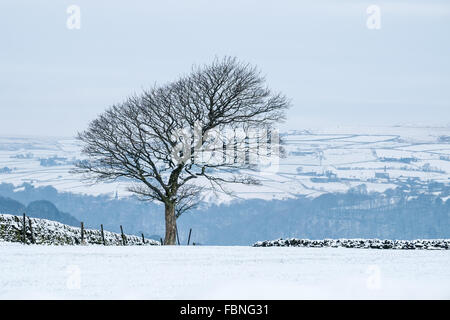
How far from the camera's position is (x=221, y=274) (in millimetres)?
21000

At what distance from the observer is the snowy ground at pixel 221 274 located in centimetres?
1678

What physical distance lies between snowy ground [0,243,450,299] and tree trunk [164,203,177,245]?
1165 cm

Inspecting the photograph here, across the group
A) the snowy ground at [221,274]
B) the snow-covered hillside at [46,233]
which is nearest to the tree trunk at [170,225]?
the snow-covered hillside at [46,233]

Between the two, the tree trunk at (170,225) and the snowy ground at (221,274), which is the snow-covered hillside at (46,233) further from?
the snowy ground at (221,274)

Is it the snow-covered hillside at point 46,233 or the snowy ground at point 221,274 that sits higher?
the snowy ground at point 221,274

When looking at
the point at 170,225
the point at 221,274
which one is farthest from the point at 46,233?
the point at 221,274

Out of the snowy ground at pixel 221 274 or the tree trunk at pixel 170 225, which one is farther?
the tree trunk at pixel 170 225

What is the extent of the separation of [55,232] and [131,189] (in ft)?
27.3

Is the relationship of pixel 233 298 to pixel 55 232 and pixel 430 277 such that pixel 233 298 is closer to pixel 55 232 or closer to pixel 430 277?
pixel 430 277

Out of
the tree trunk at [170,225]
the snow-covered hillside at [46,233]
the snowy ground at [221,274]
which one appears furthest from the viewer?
the snow-covered hillside at [46,233]

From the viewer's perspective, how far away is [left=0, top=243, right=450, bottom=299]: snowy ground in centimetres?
1678

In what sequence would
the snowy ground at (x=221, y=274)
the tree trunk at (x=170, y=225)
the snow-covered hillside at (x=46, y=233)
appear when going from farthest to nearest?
the snow-covered hillside at (x=46, y=233) < the tree trunk at (x=170, y=225) < the snowy ground at (x=221, y=274)

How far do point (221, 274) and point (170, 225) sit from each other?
22116mm

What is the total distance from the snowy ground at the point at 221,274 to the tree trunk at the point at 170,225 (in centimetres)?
1165
